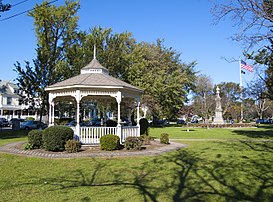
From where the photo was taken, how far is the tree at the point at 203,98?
6671cm

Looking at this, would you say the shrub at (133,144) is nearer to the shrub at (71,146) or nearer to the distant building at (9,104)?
the shrub at (71,146)

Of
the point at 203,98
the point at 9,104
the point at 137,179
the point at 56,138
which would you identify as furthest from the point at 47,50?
the point at 203,98

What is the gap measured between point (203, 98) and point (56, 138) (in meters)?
61.5

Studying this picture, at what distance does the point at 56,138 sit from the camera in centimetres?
1324

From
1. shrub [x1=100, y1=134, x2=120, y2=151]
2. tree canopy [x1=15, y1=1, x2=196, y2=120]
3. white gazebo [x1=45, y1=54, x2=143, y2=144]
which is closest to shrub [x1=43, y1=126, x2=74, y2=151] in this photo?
white gazebo [x1=45, y1=54, x2=143, y2=144]

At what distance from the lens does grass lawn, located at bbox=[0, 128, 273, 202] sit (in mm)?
6255

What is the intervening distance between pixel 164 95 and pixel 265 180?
33.3m

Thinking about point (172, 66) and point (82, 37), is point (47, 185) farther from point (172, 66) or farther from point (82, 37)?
point (172, 66)

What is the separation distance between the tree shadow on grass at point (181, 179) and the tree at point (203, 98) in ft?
187

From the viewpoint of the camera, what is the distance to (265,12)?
1527cm

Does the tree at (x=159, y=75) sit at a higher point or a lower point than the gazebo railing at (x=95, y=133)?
higher

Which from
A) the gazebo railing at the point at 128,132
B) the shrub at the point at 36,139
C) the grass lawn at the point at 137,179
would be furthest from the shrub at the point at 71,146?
the gazebo railing at the point at 128,132

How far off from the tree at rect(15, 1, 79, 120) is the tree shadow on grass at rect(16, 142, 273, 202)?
79.6ft

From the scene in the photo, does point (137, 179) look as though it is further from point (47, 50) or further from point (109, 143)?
point (47, 50)
